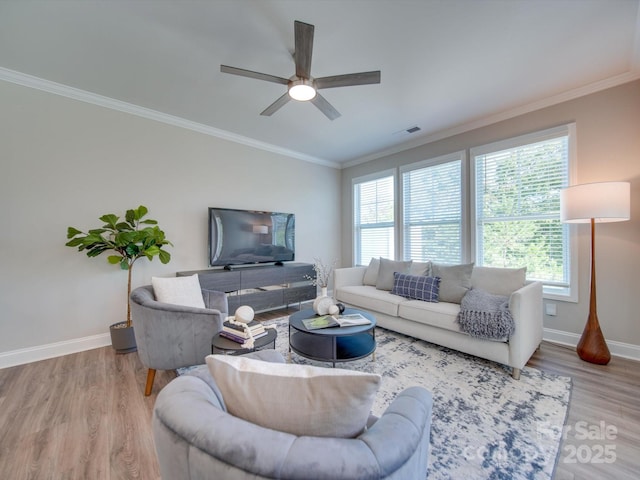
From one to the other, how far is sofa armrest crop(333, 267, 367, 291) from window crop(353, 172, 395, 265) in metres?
0.90

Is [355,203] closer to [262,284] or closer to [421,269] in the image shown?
[421,269]

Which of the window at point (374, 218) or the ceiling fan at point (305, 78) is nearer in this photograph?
the ceiling fan at point (305, 78)

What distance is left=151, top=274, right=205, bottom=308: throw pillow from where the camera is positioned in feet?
7.54

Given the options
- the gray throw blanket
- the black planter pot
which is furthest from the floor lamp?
the black planter pot

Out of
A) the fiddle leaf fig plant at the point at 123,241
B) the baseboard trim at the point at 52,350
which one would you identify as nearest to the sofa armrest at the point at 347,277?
the fiddle leaf fig plant at the point at 123,241

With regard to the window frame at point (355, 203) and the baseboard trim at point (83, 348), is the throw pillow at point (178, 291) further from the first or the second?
the window frame at point (355, 203)

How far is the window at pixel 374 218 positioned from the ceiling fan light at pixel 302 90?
2.81m

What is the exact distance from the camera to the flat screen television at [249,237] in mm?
3709

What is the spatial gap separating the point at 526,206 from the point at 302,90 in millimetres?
2965

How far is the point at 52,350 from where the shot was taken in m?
2.68

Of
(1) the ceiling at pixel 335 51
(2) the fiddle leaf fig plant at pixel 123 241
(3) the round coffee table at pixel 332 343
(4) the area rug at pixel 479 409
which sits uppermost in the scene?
(1) the ceiling at pixel 335 51

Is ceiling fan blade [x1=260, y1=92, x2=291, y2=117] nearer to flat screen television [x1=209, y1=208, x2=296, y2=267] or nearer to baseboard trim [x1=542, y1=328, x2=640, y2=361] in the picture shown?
flat screen television [x1=209, y1=208, x2=296, y2=267]

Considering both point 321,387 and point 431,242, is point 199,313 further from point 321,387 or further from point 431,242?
point 431,242

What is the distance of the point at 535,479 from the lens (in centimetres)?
130
